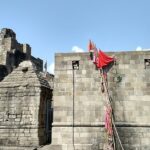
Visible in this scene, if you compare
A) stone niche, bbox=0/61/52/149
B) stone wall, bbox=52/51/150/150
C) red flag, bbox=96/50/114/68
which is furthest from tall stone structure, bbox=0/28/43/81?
red flag, bbox=96/50/114/68

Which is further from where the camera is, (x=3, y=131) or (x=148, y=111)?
(x=3, y=131)

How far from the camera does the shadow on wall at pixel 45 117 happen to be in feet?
41.4

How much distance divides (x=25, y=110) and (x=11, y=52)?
21.5 meters

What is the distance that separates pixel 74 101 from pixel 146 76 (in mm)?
3175

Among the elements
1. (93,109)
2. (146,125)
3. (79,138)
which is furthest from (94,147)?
(146,125)

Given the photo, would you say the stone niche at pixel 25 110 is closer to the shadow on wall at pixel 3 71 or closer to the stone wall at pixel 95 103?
the stone wall at pixel 95 103

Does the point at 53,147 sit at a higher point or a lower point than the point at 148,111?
lower

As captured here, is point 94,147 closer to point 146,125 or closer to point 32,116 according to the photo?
point 146,125

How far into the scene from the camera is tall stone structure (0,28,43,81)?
1248 inches

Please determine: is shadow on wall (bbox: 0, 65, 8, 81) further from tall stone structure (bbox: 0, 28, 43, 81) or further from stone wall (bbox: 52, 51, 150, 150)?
stone wall (bbox: 52, 51, 150, 150)

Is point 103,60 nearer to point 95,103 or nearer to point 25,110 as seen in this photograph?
point 95,103

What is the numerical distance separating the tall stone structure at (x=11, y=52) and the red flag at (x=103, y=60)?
1906 centimetres

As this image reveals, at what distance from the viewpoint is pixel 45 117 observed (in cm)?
1322

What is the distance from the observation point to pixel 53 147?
450 inches
